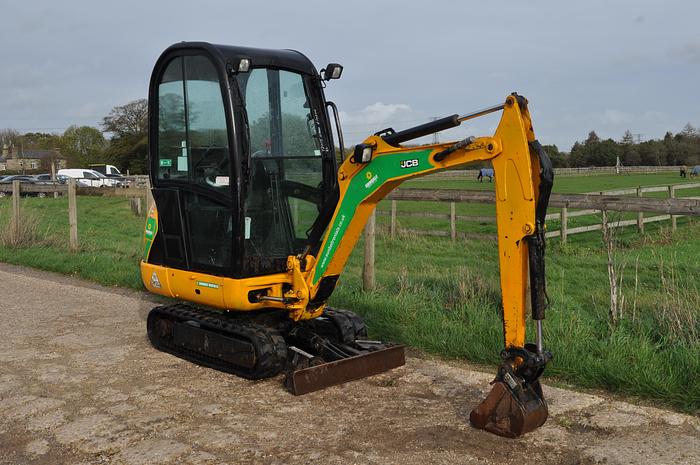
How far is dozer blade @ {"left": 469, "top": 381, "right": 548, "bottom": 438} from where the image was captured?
4664mm

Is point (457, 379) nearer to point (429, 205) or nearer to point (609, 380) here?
point (609, 380)

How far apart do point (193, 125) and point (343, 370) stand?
2442 millimetres

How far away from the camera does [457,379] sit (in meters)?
6.09

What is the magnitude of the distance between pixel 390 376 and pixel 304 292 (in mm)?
1004

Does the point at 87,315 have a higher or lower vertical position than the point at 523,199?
lower

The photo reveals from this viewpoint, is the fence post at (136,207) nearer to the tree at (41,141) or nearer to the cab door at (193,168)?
the cab door at (193,168)

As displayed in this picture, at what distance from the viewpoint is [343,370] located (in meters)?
6.00

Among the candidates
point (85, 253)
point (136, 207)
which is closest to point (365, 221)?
point (85, 253)

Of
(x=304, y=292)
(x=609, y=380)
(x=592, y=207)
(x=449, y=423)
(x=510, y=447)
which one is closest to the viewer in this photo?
(x=510, y=447)

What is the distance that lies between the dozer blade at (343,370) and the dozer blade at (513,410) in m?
1.45

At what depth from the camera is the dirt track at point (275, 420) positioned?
460 cm

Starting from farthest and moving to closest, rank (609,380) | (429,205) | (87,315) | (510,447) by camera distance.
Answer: (429,205) < (87,315) < (609,380) < (510,447)

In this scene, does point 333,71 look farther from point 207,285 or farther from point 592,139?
point 592,139

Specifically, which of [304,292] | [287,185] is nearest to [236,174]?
[287,185]
